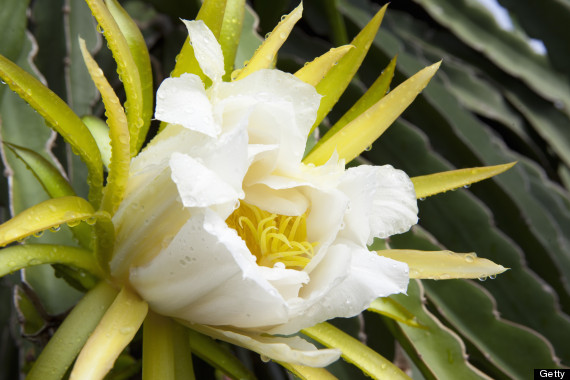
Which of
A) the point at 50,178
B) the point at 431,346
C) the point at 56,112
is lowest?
the point at 431,346

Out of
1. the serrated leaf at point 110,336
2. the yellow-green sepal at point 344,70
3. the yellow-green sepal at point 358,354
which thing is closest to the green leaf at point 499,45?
the yellow-green sepal at point 344,70

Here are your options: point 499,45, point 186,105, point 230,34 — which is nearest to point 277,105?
point 186,105

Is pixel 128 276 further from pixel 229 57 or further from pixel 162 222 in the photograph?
pixel 229 57

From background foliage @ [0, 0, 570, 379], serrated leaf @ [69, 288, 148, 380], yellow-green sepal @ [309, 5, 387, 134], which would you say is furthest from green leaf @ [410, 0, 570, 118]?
serrated leaf @ [69, 288, 148, 380]

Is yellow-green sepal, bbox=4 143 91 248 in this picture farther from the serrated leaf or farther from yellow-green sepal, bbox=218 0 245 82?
yellow-green sepal, bbox=218 0 245 82

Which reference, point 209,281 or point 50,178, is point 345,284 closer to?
point 209,281

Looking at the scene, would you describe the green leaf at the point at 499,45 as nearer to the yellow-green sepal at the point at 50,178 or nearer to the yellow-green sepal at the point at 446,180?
the yellow-green sepal at the point at 446,180
